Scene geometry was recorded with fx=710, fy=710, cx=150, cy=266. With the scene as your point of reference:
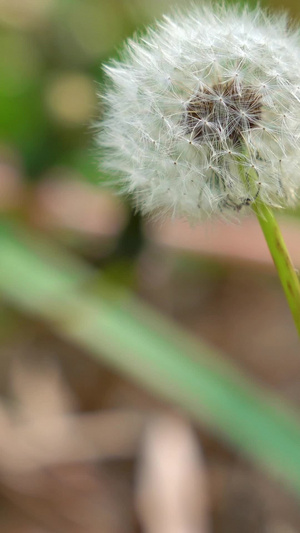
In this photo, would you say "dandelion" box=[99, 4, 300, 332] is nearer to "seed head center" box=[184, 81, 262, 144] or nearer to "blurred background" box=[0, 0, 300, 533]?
"seed head center" box=[184, 81, 262, 144]

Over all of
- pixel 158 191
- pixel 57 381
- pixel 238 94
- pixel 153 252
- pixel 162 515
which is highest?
pixel 238 94

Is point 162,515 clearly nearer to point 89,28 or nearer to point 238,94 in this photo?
point 238,94

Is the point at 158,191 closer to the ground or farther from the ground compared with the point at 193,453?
farther from the ground

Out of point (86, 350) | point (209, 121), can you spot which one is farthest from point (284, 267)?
point (86, 350)

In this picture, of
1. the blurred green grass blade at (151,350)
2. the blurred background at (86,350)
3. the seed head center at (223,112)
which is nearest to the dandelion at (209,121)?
the seed head center at (223,112)

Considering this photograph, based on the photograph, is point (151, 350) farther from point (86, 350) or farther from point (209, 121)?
point (209, 121)

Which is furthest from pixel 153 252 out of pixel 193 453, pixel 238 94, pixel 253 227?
pixel 238 94

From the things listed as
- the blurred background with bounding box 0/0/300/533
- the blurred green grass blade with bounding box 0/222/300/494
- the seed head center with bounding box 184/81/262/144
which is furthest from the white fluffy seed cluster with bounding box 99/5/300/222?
the blurred background with bounding box 0/0/300/533

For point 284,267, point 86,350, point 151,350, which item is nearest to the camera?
point 284,267
